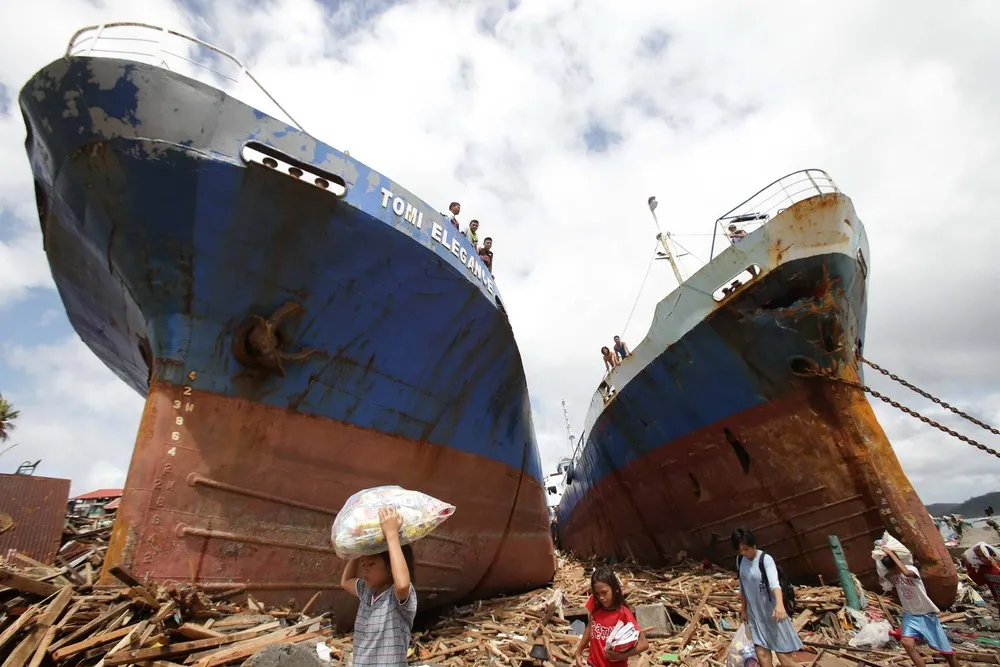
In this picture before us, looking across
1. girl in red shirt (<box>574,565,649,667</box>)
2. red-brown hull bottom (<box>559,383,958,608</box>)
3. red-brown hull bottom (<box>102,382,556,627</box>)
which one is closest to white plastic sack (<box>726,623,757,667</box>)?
girl in red shirt (<box>574,565,649,667</box>)

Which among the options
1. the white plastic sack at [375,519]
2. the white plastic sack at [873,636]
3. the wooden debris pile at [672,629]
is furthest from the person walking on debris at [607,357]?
the white plastic sack at [375,519]

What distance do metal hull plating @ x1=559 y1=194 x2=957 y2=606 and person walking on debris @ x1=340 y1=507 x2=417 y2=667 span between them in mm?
7151

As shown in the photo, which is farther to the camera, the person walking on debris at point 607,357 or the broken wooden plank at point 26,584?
the person walking on debris at point 607,357

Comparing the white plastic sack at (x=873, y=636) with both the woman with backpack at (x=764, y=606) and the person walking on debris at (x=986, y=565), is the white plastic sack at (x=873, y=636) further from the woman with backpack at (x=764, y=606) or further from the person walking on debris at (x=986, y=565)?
the woman with backpack at (x=764, y=606)

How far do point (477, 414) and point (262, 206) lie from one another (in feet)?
15.2

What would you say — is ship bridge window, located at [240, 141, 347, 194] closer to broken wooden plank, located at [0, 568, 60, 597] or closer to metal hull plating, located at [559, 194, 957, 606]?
broken wooden plank, located at [0, 568, 60, 597]

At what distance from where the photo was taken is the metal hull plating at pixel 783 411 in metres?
7.11

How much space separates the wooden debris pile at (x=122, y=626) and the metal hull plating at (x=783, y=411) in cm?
696

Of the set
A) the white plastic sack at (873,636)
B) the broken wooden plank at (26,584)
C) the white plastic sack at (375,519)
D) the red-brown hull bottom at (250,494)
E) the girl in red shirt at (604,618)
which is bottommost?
the white plastic sack at (873,636)

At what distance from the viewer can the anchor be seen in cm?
529

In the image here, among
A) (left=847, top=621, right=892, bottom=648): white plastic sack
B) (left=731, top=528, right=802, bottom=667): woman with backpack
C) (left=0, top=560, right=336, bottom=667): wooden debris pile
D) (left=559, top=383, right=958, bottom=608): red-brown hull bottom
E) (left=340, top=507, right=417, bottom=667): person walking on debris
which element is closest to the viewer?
(left=340, top=507, right=417, bottom=667): person walking on debris

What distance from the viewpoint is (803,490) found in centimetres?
761

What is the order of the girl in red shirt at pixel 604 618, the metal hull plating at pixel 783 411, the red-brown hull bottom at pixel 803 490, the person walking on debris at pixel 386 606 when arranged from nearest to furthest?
the person walking on debris at pixel 386 606 < the girl in red shirt at pixel 604 618 < the red-brown hull bottom at pixel 803 490 < the metal hull plating at pixel 783 411

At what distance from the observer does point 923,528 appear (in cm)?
664
